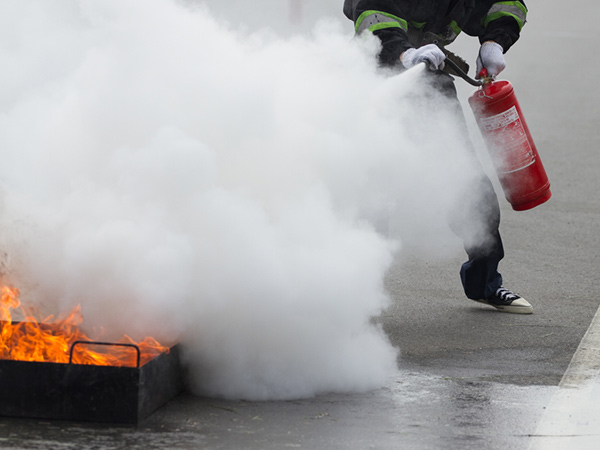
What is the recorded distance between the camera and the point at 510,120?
4.74 m

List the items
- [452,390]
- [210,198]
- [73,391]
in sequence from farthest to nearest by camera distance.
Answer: [452,390] < [210,198] < [73,391]

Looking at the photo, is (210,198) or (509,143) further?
(509,143)

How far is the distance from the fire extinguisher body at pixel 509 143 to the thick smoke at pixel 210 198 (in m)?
0.79

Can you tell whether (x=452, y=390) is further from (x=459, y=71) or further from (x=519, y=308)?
(x=459, y=71)

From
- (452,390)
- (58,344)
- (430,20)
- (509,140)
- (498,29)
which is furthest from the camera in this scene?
(498,29)

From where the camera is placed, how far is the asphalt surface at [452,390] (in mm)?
3053

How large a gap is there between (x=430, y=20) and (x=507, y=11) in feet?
1.74

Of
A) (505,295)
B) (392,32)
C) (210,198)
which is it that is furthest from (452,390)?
(392,32)

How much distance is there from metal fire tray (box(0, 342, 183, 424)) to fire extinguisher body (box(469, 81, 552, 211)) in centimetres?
241

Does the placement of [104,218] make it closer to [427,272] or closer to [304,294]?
[304,294]

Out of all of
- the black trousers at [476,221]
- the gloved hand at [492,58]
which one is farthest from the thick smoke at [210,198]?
the gloved hand at [492,58]

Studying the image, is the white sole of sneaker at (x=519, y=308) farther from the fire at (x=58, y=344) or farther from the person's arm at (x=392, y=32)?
the fire at (x=58, y=344)

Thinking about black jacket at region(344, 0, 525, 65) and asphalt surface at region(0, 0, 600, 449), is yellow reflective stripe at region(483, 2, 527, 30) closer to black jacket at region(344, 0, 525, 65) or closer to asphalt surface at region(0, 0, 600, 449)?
black jacket at region(344, 0, 525, 65)

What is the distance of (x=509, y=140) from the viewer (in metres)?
4.75
